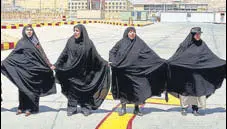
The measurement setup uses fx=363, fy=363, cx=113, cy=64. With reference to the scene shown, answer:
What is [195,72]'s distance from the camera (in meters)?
6.01

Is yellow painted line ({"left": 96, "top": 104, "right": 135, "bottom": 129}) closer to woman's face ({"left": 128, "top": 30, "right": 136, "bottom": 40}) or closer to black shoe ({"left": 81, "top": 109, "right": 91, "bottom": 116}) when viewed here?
black shoe ({"left": 81, "top": 109, "right": 91, "bottom": 116})

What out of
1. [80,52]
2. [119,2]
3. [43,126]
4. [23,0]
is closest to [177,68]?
[80,52]

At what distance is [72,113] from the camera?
608 cm

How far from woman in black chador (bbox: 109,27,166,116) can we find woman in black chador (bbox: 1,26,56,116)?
3.86 feet

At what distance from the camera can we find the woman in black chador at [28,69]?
233 inches

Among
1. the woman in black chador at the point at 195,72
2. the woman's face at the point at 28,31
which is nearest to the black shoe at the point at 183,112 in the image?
the woman in black chador at the point at 195,72

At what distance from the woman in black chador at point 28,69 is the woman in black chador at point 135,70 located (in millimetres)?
1175

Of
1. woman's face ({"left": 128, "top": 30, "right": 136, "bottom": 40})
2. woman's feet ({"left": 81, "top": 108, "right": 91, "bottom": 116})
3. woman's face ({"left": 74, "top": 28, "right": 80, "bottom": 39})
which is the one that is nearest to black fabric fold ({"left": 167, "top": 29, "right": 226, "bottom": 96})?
woman's face ({"left": 128, "top": 30, "right": 136, "bottom": 40})

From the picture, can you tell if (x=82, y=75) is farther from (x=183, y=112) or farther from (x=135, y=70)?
(x=183, y=112)

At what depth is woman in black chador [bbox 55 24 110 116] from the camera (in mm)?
5934

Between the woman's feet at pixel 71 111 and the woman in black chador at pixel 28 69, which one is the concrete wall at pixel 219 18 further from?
the woman in black chador at pixel 28 69

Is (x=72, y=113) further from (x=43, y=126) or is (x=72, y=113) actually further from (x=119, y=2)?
(x=119, y=2)

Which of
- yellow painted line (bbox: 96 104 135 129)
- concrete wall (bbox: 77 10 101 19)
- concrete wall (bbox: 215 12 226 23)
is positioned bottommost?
yellow painted line (bbox: 96 104 135 129)

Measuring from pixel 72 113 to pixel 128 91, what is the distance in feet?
3.31
